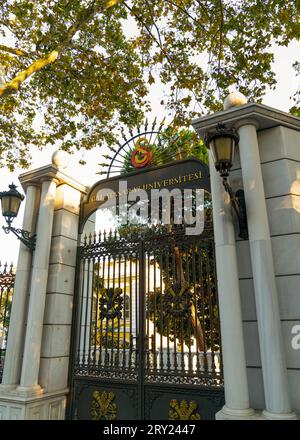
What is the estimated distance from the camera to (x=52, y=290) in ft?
18.2

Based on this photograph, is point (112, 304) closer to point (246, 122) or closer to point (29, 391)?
point (29, 391)

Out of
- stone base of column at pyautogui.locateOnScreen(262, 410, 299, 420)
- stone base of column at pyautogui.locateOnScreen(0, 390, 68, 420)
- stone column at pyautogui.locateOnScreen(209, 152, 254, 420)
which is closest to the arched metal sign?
stone column at pyautogui.locateOnScreen(209, 152, 254, 420)

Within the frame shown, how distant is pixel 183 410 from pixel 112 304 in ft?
6.34

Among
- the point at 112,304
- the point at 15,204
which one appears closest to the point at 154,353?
the point at 112,304

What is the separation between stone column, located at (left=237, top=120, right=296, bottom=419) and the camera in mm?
3217

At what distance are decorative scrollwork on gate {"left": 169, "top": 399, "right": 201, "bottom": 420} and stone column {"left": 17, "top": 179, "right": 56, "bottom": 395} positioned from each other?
7.04ft

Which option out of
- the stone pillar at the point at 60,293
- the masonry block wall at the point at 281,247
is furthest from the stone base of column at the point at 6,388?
the masonry block wall at the point at 281,247

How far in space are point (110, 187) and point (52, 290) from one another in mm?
2230

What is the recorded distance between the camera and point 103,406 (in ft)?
16.5

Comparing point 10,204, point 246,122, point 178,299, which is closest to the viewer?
point 246,122

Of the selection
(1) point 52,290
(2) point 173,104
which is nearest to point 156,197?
(1) point 52,290

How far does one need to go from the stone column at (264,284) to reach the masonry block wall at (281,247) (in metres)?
0.19

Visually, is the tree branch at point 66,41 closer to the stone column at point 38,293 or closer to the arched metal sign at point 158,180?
the stone column at point 38,293

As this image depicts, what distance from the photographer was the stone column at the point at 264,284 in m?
3.22
